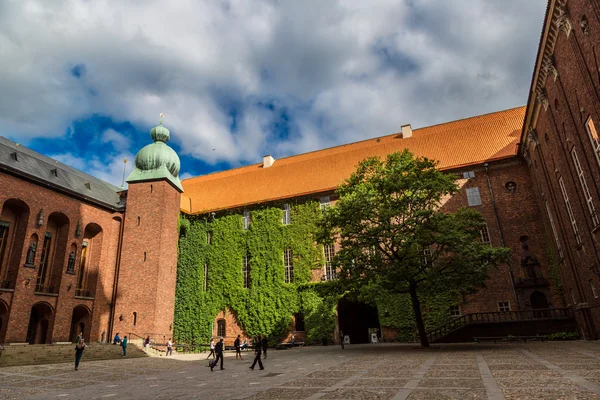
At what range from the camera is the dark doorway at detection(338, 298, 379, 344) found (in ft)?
95.8

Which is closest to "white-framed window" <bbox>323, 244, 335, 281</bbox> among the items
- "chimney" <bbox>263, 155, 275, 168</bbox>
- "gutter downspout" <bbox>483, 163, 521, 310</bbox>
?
"gutter downspout" <bbox>483, 163, 521, 310</bbox>

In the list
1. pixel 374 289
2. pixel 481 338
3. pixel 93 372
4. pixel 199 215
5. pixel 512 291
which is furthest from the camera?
pixel 199 215

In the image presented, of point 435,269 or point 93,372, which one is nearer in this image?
point 93,372

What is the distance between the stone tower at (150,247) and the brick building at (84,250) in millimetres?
70

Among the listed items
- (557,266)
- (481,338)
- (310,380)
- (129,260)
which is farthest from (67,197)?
(557,266)

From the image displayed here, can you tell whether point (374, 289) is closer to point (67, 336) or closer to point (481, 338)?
point (481, 338)

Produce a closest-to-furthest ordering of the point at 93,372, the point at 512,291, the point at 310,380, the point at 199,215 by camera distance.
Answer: the point at 310,380 → the point at 93,372 → the point at 512,291 → the point at 199,215

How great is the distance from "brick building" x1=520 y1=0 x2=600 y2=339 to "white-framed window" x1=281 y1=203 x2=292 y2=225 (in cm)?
1663

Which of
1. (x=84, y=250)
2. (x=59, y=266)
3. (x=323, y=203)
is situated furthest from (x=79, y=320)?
(x=323, y=203)

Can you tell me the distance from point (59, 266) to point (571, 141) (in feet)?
96.0

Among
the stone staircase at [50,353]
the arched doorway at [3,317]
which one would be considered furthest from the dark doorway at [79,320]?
the arched doorway at [3,317]

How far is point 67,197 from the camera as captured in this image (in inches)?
1013

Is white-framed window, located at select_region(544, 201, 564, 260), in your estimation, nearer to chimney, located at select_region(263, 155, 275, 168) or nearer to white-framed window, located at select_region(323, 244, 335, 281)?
white-framed window, located at select_region(323, 244, 335, 281)

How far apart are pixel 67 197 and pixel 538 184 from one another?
30.2 m
